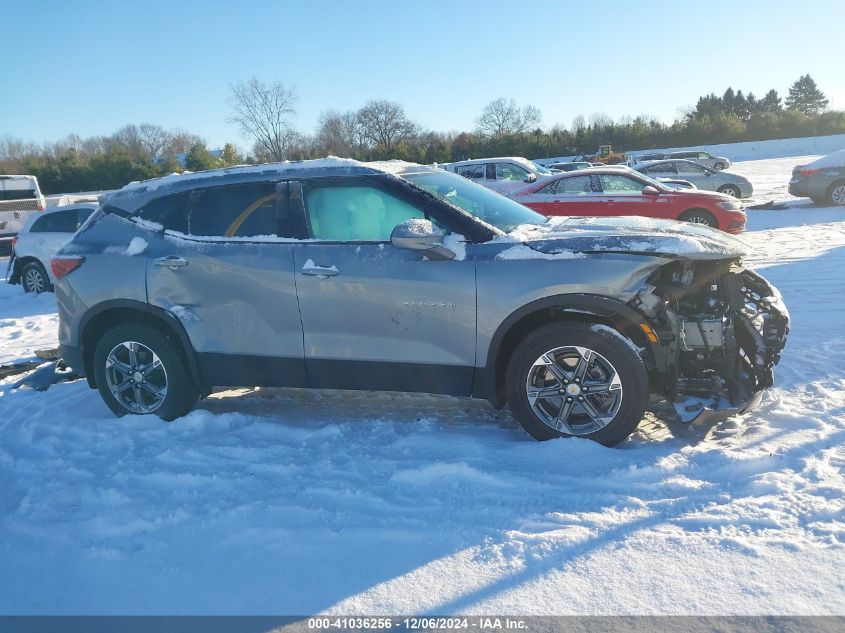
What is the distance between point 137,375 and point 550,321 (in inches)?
115

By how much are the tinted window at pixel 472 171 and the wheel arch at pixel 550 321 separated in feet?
42.8

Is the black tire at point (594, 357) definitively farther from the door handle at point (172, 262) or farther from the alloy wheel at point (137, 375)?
the alloy wheel at point (137, 375)

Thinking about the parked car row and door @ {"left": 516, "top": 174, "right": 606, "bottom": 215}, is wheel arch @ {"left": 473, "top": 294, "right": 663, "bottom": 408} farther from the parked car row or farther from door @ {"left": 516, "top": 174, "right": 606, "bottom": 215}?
the parked car row

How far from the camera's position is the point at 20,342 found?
838 centimetres

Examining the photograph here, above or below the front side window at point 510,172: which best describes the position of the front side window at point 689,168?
below

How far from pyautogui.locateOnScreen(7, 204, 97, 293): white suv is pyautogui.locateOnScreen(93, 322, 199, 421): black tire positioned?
8596 mm

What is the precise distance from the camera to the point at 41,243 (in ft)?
40.5

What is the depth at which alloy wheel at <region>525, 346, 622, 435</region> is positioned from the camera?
12.9 feet

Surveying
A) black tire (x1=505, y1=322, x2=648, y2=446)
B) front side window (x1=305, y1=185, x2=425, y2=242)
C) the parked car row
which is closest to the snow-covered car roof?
front side window (x1=305, y1=185, x2=425, y2=242)

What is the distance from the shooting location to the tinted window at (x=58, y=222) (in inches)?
497

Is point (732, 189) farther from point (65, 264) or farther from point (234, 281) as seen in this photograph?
point (65, 264)

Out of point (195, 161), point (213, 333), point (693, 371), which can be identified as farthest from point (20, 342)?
point (195, 161)

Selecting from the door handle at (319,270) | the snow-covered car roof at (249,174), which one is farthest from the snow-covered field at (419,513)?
the snow-covered car roof at (249,174)

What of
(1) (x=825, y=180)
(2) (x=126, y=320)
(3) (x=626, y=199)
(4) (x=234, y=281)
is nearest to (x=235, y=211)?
(4) (x=234, y=281)
